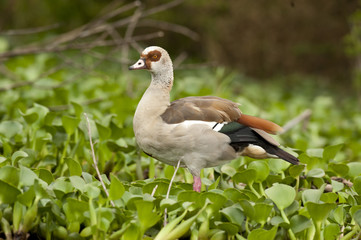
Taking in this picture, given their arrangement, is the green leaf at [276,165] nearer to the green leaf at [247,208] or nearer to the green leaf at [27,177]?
the green leaf at [247,208]

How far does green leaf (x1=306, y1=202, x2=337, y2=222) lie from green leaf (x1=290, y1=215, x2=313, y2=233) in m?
0.05

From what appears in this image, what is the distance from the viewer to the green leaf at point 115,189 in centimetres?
286

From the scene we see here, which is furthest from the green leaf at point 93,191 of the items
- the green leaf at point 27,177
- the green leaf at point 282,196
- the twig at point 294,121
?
the twig at point 294,121

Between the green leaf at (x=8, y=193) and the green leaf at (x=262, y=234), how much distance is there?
115 cm

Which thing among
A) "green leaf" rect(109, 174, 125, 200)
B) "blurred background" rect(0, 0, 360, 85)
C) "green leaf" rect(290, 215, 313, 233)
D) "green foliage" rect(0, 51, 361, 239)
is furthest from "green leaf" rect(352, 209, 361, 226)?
"blurred background" rect(0, 0, 360, 85)

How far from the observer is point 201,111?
3.55 m

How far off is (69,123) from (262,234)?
183 centimetres

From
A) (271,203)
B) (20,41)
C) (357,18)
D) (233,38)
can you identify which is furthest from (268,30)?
(271,203)

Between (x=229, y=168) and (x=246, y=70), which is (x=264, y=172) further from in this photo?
(x=246, y=70)

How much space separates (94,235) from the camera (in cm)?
279

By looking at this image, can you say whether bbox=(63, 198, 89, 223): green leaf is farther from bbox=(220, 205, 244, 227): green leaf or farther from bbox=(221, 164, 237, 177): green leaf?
bbox=(221, 164, 237, 177): green leaf

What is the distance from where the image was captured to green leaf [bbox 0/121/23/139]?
413cm

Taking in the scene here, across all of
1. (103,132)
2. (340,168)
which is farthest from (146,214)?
(340,168)

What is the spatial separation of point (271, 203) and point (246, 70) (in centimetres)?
1037
